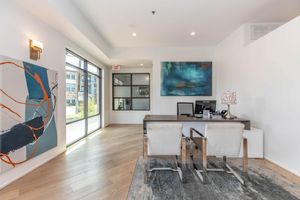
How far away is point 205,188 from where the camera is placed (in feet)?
8.54

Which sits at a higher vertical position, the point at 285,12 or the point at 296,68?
the point at 285,12

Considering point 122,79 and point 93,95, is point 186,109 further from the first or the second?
point 122,79

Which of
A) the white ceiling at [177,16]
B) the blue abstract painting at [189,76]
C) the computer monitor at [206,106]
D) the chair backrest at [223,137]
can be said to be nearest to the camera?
the chair backrest at [223,137]

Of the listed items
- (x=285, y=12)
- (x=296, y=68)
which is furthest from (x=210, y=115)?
(x=285, y=12)

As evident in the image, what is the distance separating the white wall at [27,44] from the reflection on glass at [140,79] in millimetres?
4251

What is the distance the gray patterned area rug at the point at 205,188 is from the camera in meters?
2.37

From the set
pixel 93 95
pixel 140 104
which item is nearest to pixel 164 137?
pixel 93 95

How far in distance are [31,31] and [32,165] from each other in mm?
2442

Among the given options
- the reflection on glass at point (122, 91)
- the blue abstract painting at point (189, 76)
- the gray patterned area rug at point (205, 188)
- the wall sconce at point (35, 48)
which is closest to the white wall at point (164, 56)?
the blue abstract painting at point (189, 76)

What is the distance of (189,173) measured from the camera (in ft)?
10.3

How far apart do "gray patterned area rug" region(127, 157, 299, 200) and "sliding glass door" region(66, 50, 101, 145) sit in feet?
9.37

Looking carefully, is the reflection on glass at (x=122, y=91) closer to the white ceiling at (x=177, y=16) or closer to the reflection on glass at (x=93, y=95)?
the reflection on glass at (x=93, y=95)

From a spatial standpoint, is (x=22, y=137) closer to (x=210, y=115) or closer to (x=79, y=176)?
(x=79, y=176)

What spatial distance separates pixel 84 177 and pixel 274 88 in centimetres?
392
